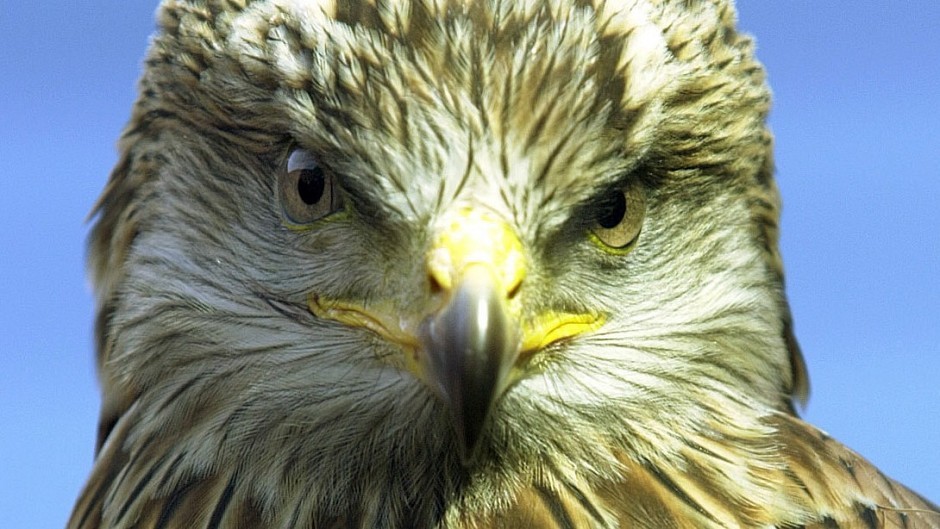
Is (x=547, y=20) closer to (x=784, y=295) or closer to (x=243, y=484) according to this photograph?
(x=784, y=295)

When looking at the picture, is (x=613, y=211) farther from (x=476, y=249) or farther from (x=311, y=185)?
(x=311, y=185)

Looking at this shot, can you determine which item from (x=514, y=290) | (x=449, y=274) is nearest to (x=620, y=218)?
(x=514, y=290)

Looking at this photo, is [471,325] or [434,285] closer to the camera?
[471,325]

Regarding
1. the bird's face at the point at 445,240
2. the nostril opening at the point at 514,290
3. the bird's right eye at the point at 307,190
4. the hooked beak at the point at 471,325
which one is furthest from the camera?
the bird's right eye at the point at 307,190

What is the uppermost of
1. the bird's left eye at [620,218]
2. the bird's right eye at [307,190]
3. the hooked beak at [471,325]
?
the bird's left eye at [620,218]

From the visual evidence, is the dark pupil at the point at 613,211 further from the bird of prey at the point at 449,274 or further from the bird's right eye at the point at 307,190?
the bird's right eye at the point at 307,190

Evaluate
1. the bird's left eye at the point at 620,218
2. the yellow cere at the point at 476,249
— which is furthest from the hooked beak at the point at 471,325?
the bird's left eye at the point at 620,218

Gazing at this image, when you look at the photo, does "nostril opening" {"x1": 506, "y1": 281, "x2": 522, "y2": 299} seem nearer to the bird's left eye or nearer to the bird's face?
the bird's face
